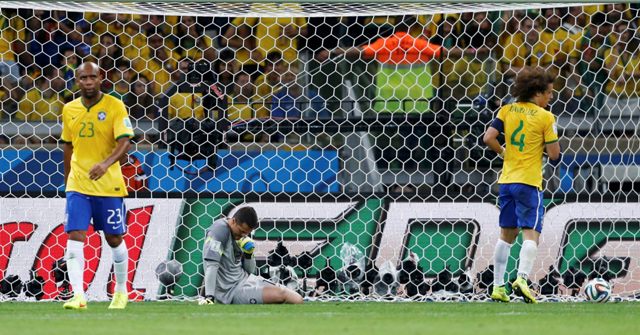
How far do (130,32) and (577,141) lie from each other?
419 centimetres

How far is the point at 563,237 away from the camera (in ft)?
35.9

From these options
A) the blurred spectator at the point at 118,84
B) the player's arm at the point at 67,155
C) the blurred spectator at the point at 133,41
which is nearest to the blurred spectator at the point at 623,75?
the blurred spectator at the point at 133,41

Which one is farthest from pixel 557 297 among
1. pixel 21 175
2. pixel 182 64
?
pixel 21 175

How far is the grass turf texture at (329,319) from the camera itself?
6.99 metres

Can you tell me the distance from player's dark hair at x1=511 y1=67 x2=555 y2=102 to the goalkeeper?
7.53 feet

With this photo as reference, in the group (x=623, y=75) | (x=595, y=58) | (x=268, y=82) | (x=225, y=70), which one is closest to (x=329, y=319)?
(x=225, y=70)

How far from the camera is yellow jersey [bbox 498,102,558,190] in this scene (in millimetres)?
9695

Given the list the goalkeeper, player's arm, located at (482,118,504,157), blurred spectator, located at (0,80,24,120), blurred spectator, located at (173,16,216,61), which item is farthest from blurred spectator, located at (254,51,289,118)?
player's arm, located at (482,118,504,157)

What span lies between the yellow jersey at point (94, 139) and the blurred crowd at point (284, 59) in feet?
8.43

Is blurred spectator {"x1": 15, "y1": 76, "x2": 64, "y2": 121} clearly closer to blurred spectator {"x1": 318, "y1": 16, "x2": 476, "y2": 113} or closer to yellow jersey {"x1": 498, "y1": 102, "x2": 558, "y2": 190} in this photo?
blurred spectator {"x1": 318, "y1": 16, "x2": 476, "y2": 113}

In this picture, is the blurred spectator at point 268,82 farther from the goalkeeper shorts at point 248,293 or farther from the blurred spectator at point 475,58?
the goalkeeper shorts at point 248,293

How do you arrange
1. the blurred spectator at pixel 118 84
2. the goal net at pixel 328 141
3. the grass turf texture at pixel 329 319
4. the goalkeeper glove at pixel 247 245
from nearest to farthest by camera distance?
the grass turf texture at pixel 329 319 < the goalkeeper glove at pixel 247 245 < the goal net at pixel 328 141 < the blurred spectator at pixel 118 84

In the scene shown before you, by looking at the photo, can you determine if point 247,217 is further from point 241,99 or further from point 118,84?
point 118,84

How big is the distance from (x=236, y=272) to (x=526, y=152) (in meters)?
2.39
